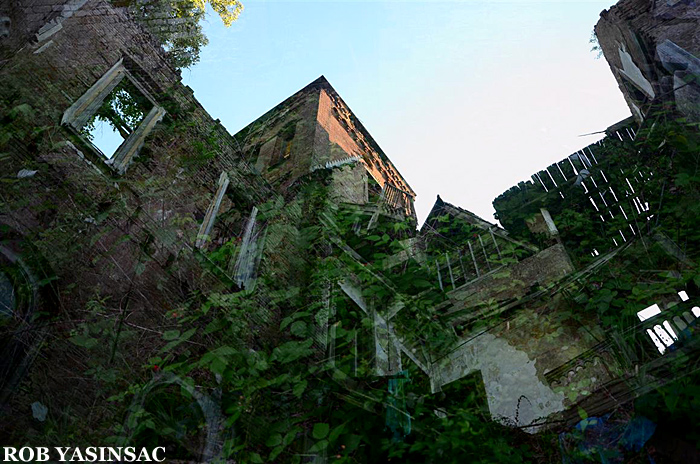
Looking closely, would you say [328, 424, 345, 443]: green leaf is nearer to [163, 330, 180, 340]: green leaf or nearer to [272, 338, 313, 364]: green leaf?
[272, 338, 313, 364]: green leaf

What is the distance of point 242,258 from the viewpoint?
7.22 meters

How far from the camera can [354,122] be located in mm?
16172

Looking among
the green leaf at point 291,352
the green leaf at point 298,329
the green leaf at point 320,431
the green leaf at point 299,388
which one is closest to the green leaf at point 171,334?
the green leaf at point 291,352

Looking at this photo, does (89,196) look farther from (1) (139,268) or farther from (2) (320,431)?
(2) (320,431)

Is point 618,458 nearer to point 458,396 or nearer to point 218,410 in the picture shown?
point 458,396

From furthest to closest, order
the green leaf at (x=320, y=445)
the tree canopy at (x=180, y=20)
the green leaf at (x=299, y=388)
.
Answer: the tree canopy at (x=180, y=20) < the green leaf at (x=299, y=388) < the green leaf at (x=320, y=445)

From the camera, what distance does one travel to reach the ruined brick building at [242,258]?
4.81 m

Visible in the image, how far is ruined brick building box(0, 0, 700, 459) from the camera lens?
4809 millimetres

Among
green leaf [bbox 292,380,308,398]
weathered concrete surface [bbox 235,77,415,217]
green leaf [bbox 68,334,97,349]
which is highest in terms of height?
weathered concrete surface [bbox 235,77,415,217]

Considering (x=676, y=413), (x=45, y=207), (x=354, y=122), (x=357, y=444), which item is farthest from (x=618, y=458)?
(x=354, y=122)

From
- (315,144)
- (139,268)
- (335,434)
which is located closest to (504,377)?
(335,434)

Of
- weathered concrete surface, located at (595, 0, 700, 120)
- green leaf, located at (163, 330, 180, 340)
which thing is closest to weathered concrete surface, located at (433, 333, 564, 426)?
green leaf, located at (163, 330, 180, 340)

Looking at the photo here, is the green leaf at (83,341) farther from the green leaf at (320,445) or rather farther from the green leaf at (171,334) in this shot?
the green leaf at (320,445)

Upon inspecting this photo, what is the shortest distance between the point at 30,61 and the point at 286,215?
13.7 feet
